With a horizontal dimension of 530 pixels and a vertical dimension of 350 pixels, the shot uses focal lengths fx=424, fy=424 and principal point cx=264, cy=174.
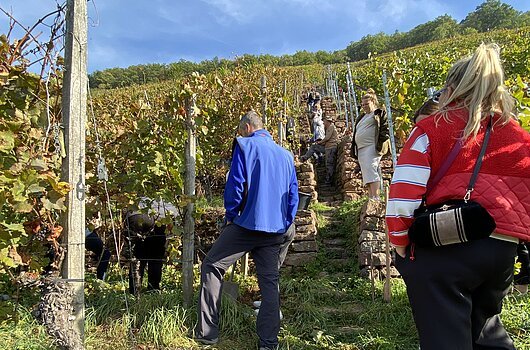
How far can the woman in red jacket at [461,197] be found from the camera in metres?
1.69

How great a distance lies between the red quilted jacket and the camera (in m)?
1.69

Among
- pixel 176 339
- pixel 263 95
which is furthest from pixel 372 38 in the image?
pixel 176 339

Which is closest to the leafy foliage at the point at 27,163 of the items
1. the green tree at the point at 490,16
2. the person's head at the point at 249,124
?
the person's head at the point at 249,124

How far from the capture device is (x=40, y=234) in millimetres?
2867

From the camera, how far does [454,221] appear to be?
1662 millimetres

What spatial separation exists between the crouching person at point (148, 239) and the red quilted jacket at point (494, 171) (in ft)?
9.08

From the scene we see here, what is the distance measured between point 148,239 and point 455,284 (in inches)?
132

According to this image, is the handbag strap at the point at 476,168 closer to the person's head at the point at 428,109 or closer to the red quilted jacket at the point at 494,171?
the red quilted jacket at the point at 494,171

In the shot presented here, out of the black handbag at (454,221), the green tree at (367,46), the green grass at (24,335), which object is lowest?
the green grass at (24,335)

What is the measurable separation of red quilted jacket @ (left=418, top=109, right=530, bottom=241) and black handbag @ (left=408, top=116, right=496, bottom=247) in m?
0.02

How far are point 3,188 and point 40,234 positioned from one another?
0.71 metres

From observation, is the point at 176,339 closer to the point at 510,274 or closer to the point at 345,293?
the point at 345,293

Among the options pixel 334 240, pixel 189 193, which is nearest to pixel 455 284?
pixel 189 193

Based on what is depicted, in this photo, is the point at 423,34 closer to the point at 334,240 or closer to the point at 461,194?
the point at 334,240
